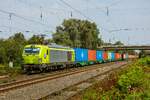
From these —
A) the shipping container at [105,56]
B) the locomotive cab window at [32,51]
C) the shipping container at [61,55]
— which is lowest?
the shipping container at [105,56]

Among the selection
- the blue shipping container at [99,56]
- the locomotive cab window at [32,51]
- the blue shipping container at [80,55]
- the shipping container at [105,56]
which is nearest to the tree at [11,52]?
the blue shipping container at [80,55]

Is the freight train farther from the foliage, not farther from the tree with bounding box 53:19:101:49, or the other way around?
the tree with bounding box 53:19:101:49

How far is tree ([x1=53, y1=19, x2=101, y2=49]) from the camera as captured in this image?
94.0m

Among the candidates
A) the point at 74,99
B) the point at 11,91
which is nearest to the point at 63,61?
the point at 11,91

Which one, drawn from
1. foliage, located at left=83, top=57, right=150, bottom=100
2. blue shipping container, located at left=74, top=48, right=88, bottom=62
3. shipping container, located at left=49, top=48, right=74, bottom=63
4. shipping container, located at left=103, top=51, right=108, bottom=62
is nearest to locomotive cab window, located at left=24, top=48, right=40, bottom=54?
shipping container, located at left=49, top=48, right=74, bottom=63

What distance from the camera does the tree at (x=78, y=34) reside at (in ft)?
308

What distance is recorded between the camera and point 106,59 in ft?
261

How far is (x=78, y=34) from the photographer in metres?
101

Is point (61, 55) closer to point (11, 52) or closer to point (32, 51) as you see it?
point (32, 51)

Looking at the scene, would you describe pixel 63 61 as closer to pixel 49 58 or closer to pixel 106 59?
pixel 49 58

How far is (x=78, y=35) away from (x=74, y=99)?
85.8 meters

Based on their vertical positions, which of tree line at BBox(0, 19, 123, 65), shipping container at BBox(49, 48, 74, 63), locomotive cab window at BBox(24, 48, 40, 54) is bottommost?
shipping container at BBox(49, 48, 74, 63)

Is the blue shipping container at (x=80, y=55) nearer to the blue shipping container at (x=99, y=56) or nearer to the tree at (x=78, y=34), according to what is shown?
the blue shipping container at (x=99, y=56)

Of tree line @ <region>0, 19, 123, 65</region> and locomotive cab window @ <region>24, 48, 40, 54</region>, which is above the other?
tree line @ <region>0, 19, 123, 65</region>
